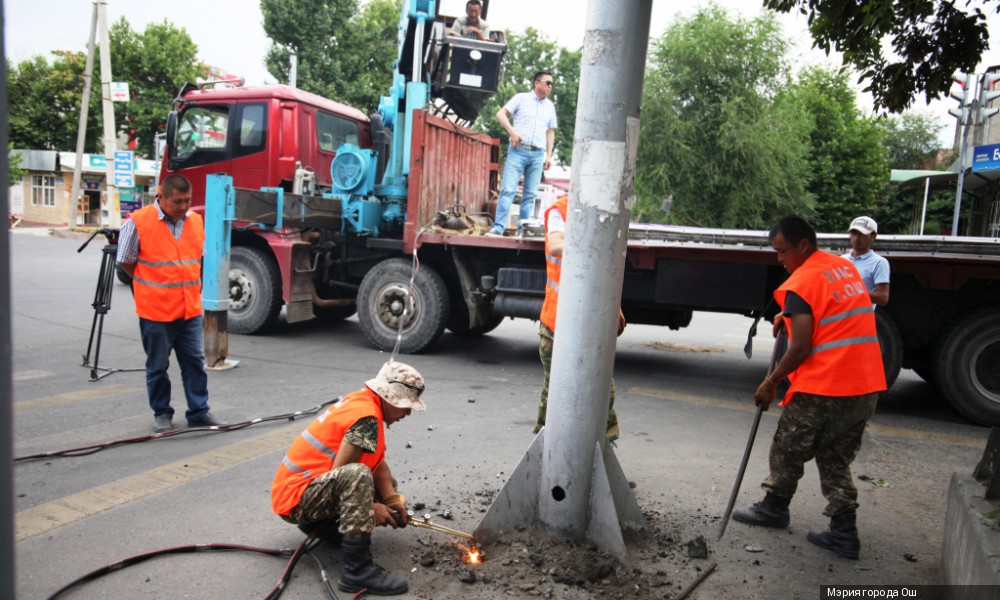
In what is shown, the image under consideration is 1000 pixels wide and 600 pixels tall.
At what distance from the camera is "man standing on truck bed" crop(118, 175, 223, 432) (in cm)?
484

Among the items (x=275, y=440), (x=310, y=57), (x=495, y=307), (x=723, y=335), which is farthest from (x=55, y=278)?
(x=310, y=57)

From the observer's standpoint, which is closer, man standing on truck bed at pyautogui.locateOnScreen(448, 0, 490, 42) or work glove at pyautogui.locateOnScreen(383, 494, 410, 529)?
work glove at pyautogui.locateOnScreen(383, 494, 410, 529)

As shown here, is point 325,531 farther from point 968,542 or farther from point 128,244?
Answer: point 128,244

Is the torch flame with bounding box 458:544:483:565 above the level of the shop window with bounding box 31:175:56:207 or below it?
below

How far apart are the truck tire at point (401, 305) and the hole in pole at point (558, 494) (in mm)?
4691

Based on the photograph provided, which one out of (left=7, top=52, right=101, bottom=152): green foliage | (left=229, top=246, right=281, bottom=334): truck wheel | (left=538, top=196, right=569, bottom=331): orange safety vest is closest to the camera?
(left=538, top=196, right=569, bottom=331): orange safety vest

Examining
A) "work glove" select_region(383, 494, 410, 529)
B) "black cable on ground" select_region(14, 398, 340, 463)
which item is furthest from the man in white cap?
"black cable on ground" select_region(14, 398, 340, 463)

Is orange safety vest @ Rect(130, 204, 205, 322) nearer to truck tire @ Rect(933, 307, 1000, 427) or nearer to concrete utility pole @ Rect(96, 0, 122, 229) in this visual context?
truck tire @ Rect(933, 307, 1000, 427)

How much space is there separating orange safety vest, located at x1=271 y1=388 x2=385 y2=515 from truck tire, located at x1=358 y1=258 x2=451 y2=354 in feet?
15.5

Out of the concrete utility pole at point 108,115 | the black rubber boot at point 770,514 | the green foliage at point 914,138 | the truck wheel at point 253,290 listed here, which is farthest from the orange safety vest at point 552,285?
the green foliage at point 914,138

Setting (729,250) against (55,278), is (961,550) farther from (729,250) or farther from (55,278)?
(55,278)

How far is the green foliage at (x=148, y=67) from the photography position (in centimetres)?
3158

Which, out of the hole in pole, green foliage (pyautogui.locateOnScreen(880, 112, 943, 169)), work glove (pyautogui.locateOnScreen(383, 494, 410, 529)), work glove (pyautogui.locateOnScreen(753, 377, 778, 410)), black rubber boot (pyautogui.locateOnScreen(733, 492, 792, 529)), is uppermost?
green foliage (pyautogui.locateOnScreen(880, 112, 943, 169))

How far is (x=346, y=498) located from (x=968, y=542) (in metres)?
2.36
